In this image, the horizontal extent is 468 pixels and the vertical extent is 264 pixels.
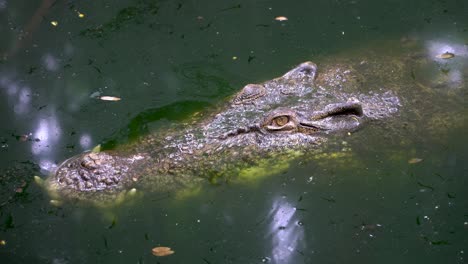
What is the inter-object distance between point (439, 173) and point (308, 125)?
1.43 metres

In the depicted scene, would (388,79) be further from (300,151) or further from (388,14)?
(388,14)

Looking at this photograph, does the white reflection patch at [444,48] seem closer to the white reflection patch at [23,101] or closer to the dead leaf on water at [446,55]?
the dead leaf on water at [446,55]

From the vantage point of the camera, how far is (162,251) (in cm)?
457

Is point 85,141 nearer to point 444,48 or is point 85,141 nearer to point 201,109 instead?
point 201,109

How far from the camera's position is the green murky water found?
15.1ft

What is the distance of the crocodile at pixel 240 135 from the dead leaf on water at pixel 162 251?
0.60 metres

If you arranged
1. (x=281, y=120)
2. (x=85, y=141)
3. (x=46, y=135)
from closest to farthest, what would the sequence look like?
(x=281, y=120), (x=85, y=141), (x=46, y=135)

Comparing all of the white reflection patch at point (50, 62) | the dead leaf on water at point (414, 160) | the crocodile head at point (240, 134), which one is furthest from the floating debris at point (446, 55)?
the white reflection patch at point (50, 62)

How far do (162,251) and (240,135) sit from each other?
1.42m

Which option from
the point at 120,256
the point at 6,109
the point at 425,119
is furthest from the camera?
the point at 6,109

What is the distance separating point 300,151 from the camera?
5102mm

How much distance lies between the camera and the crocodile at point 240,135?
4.87m

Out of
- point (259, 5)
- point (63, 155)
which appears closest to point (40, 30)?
point (63, 155)

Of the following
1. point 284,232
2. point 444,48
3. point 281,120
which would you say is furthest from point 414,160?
point 444,48
